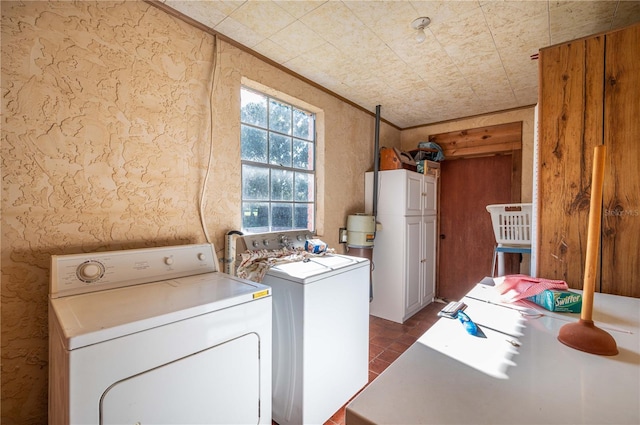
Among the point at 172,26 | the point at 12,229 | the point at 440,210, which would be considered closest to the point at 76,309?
the point at 12,229

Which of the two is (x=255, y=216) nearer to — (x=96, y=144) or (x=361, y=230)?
(x=96, y=144)

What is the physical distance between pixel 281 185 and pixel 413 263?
186 centimetres

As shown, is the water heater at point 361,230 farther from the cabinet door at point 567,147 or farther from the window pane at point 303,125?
the cabinet door at point 567,147

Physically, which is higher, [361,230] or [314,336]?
[361,230]

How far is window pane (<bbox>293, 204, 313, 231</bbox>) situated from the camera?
2578 millimetres

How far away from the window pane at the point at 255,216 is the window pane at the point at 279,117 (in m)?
0.68

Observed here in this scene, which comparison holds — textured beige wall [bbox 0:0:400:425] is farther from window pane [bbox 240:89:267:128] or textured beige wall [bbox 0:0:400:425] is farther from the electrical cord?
window pane [bbox 240:89:267:128]

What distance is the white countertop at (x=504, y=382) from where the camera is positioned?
1.64 feet

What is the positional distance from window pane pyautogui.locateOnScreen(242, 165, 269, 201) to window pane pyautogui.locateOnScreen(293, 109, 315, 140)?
56 centimetres

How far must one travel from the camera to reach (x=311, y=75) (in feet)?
7.93

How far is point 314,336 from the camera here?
5.22 ft

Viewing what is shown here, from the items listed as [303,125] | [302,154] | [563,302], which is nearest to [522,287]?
[563,302]

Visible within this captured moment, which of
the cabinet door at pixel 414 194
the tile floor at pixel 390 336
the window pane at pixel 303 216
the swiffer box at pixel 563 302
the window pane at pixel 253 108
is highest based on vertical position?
the window pane at pixel 253 108

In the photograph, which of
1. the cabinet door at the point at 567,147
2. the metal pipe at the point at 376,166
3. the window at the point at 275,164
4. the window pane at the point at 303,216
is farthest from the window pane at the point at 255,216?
the cabinet door at the point at 567,147
